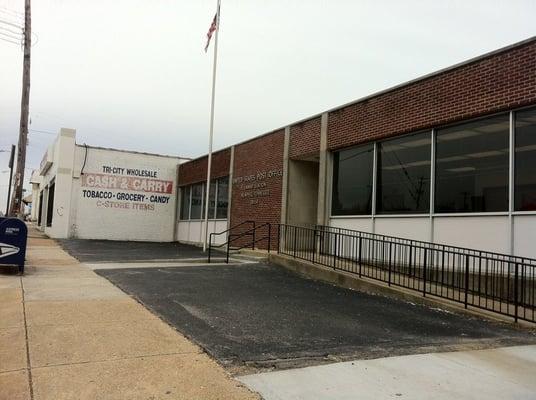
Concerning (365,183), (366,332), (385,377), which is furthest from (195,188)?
(385,377)

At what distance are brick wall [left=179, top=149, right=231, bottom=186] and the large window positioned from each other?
30 cm

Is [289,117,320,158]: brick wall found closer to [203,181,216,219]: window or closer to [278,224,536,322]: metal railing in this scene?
[278,224,536,322]: metal railing

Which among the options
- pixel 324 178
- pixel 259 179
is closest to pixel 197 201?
pixel 259 179

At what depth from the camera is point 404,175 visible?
42.8 feet

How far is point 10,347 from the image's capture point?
5.79 meters

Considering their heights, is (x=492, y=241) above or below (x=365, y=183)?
below

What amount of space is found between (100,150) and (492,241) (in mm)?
21947

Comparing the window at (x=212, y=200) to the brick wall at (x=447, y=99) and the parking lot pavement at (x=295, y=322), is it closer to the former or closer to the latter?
the brick wall at (x=447, y=99)

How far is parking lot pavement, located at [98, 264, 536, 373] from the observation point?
238 inches

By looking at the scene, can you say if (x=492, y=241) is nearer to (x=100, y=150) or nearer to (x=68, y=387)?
(x=68, y=387)

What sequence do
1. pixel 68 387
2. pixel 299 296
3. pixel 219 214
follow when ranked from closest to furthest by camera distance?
pixel 68 387
pixel 299 296
pixel 219 214

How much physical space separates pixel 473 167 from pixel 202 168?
16374 mm

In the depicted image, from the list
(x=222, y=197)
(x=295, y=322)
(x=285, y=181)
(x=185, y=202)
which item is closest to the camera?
(x=295, y=322)

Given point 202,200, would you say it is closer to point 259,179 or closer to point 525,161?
point 259,179
